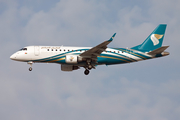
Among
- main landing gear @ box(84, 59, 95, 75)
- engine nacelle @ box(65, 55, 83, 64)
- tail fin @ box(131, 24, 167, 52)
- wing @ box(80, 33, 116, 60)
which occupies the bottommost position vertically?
main landing gear @ box(84, 59, 95, 75)

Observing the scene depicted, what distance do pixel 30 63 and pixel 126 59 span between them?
47.5 ft

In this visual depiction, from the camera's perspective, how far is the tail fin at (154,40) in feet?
180

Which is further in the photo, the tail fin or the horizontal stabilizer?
the tail fin

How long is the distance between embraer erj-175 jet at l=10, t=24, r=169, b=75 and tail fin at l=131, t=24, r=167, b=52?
1.01m

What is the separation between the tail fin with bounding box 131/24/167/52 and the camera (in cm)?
5491

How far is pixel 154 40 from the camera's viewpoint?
55750mm

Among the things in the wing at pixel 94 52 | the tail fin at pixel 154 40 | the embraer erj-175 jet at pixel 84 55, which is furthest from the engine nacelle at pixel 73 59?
the tail fin at pixel 154 40

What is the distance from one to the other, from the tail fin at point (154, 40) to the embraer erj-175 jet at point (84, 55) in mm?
1009

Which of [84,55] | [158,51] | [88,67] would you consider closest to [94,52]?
[84,55]

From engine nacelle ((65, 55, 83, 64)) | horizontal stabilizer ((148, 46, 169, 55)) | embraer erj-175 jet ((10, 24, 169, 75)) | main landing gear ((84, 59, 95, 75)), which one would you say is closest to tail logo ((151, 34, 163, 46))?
embraer erj-175 jet ((10, 24, 169, 75))

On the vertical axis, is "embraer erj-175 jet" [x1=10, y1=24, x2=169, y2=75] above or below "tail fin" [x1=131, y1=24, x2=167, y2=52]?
below

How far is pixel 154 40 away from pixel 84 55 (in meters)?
12.8

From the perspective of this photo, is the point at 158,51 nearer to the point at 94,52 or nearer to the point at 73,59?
the point at 94,52

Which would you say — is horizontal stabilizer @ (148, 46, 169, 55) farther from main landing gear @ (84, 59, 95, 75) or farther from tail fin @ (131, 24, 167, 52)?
main landing gear @ (84, 59, 95, 75)
